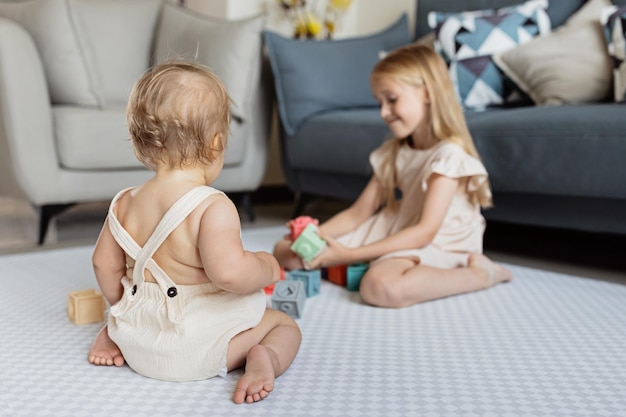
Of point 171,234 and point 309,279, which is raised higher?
point 171,234

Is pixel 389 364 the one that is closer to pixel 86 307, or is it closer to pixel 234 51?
pixel 86 307

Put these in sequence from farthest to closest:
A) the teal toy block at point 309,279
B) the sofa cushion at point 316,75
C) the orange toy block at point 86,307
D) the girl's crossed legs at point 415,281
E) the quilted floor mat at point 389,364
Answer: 1. the sofa cushion at point 316,75
2. the teal toy block at point 309,279
3. the girl's crossed legs at point 415,281
4. the orange toy block at point 86,307
5. the quilted floor mat at point 389,364

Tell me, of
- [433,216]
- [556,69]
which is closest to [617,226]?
[433,216]

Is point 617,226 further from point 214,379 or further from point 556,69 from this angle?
point 214,379

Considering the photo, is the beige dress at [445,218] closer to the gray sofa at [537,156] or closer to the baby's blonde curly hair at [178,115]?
the gray sofa at [537,156]

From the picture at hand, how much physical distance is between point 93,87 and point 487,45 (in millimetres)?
1406

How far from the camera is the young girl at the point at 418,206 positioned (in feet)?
5.29

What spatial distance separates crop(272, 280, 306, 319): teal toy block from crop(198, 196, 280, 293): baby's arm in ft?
1.22

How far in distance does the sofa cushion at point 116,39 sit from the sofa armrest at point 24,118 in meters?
0.48

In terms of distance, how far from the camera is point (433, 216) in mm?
1664

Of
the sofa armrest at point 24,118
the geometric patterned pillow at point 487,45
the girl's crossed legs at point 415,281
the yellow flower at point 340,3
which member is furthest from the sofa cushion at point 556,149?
the yellow flower at point 340,3

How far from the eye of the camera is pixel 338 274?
1756 mm

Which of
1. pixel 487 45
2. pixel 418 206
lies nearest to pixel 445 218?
pixel 418 206

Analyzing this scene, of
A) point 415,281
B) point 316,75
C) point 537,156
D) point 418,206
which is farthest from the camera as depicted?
point 316,75
